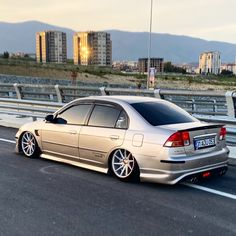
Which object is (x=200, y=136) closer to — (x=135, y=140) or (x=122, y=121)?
(x=135, y=140)

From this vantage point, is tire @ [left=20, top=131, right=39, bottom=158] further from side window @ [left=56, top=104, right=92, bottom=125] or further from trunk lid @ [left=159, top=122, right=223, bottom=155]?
trunk lid @ [left=159, top=122, right=223, bottom=155]

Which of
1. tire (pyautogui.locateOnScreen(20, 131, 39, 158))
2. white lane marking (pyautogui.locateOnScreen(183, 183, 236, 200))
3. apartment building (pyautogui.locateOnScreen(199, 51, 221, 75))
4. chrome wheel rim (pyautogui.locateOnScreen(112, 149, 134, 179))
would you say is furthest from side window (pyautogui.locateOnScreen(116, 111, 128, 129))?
apartment building (pyautogui.locateOnScreen(199, 51, 221, 75))

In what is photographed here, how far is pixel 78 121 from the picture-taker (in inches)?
311

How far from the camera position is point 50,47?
534 feet

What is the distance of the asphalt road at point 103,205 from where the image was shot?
495 centimetres

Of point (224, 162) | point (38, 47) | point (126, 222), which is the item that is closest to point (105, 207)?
point (126, 222)

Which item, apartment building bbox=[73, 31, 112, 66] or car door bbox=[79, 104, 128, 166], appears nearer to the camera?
car door bbox=[79, 104, 128, 166]

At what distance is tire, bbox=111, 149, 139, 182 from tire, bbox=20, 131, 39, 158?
219 centimetres

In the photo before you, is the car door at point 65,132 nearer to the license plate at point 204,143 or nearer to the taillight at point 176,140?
the taillight at point 176,140

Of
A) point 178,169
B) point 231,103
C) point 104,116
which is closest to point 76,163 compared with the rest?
point 104,116

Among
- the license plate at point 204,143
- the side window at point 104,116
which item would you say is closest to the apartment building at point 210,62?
the side window at point 104,116

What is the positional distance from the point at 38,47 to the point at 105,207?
166063 millimetres

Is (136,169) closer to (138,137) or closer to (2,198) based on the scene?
(138,137)

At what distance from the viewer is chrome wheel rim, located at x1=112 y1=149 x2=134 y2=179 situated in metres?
6.95
